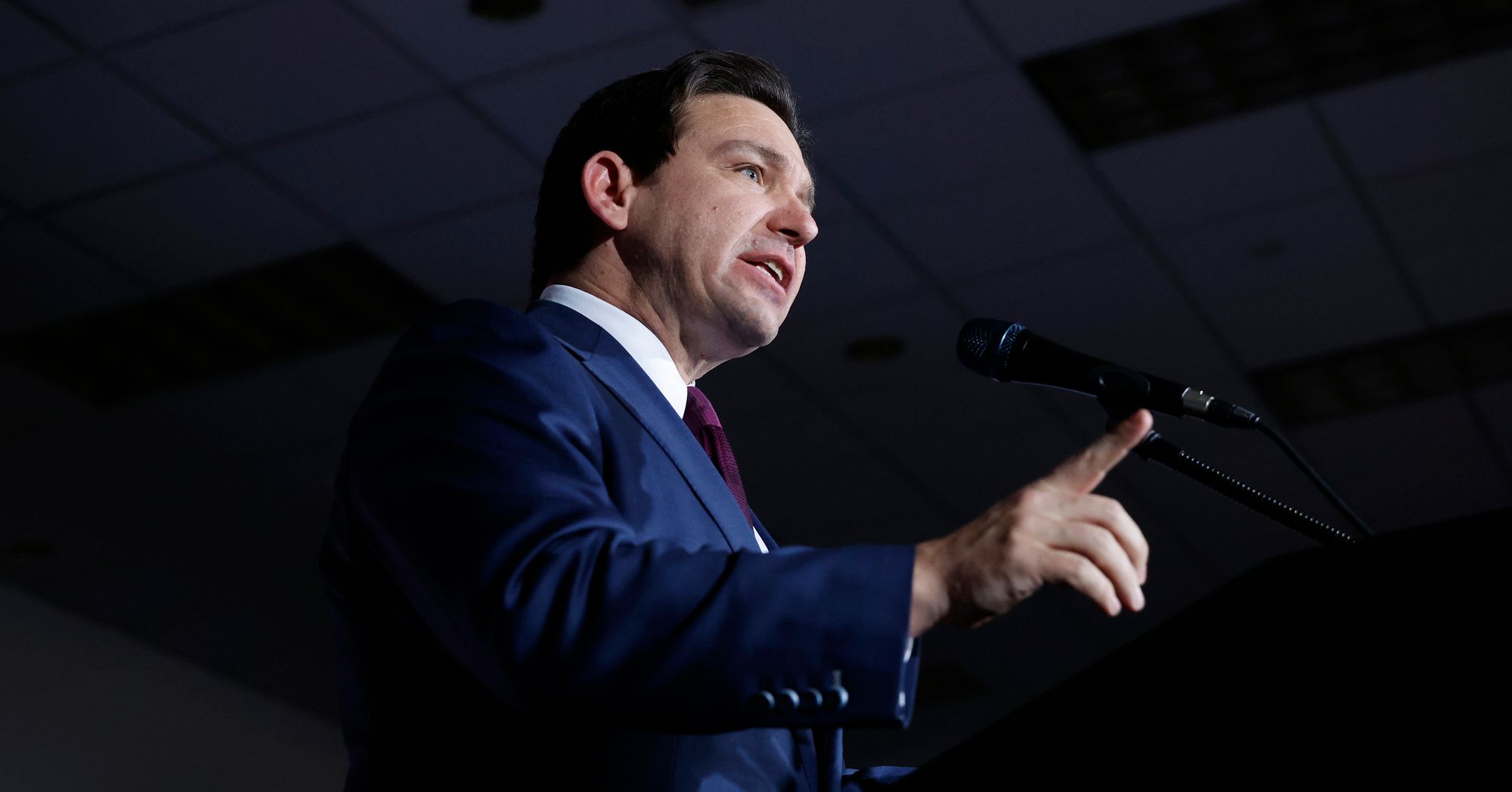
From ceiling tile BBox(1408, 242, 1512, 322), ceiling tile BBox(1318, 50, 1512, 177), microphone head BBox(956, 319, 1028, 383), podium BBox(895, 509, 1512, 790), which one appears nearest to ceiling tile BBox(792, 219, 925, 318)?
ceiling tile BBox(1318, 50, 1512, 177)

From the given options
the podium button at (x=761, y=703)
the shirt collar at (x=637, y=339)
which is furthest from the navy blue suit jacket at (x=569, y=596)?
the shirt collar at (x=637, y=339)

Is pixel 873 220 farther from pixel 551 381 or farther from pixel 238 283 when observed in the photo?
pixel 551 381

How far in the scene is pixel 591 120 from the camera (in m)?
1.69

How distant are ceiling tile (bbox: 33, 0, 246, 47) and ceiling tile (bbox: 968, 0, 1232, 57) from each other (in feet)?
5.39

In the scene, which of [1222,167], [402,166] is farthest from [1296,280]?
[402,166]

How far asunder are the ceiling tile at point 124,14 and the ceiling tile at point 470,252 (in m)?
0.92

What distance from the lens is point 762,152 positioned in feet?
5.07

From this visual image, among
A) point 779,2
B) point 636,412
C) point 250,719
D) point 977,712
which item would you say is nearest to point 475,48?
point 779,2

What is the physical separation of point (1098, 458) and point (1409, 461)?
524cm

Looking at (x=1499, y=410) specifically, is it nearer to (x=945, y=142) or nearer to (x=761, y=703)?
(x=945, y=142)

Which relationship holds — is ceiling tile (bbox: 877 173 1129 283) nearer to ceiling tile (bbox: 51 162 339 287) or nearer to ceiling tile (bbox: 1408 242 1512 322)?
ceiling tile (bbox: 1408 242 1512 322)

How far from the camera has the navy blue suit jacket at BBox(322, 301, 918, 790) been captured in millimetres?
881

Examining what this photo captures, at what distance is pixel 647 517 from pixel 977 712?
7.10 meters

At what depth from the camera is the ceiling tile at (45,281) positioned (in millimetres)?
4184
